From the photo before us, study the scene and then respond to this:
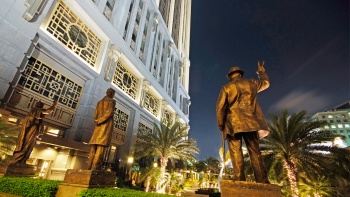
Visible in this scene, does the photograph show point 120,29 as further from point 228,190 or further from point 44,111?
point 228,190

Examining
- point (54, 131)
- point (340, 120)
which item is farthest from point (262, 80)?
point (340, 120)

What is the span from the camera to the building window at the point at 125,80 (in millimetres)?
17263

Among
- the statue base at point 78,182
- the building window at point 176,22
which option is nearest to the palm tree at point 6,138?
the statue base at point 78,182

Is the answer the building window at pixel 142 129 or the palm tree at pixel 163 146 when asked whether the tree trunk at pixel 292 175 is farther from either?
the building window at pixel 142 129

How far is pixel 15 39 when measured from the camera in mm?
9164

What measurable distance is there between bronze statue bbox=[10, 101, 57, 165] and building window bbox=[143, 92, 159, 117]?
15.3 m

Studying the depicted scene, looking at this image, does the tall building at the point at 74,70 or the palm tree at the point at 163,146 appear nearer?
the tall building at the point at 74,70

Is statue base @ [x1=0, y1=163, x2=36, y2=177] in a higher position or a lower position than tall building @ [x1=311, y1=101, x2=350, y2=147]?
lower

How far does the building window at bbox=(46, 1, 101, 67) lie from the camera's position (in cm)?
1205

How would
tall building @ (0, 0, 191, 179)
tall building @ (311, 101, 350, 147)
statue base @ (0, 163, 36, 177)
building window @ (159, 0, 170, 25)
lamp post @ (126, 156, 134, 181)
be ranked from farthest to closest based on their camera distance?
tall building @ (311, 101, 350, 147), building window @ (159, 0, 170, 25), lamp post @ (126, 156, 134, 181), tall building @ (0, 0, 191, 179), statue base @ (0, 163, 36, 177)

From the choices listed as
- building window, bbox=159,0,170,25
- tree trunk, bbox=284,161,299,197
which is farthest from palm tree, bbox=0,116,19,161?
building window, bbox=159,0,170,25

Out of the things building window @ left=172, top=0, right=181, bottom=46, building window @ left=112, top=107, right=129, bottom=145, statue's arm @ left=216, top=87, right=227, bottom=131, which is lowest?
statue's arm @ left=216, top=87, right=227, bottom=131

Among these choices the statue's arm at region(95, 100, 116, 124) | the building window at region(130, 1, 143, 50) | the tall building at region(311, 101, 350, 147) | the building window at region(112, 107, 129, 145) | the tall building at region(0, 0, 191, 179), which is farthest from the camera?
the tall building at region(311, 101, 350, 147)

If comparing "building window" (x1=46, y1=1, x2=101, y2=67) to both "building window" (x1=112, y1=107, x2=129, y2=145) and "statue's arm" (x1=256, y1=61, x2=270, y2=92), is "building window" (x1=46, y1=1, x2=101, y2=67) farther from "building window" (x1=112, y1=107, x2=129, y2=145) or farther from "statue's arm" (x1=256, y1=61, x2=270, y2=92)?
"statue's arm" (x1=256, y1=61, x2=270, y2=92)
